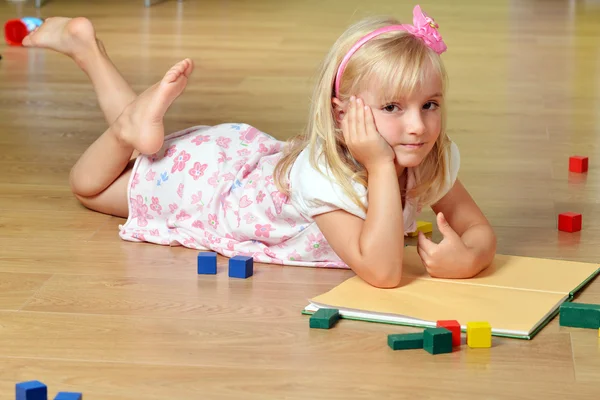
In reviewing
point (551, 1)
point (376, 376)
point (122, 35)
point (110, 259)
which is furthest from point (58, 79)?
point (551, 1)

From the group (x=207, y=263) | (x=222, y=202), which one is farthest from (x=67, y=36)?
(x=207, y=263)

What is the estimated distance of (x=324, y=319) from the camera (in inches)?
56.6

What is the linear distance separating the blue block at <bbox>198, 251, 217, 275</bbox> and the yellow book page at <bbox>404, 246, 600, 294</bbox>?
33 cm

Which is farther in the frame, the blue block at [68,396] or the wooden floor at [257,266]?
the wooden floor at [257,266]

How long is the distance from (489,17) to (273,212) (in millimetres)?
4000

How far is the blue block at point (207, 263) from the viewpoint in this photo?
1.68m

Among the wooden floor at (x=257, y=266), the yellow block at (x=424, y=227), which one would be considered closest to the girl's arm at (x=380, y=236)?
the wooden floor at (x=257, y=266)

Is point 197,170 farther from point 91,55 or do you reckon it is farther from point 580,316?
point 580,316

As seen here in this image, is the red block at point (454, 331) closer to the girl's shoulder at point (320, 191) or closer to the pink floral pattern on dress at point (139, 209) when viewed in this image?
the girl's shoulder at point (320, 191)

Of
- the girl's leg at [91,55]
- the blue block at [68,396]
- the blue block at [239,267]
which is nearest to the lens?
the blue block at [68,396]

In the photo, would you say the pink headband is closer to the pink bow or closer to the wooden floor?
the pink bow

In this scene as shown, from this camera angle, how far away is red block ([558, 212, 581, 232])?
193 centimetres

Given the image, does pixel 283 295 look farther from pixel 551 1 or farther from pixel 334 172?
pixel 551 1

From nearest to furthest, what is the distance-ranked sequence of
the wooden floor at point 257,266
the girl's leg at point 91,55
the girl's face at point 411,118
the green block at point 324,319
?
the wooden floor at point 257,266 → the green block at point 324,319 → the girl's face at point 411,118 → the girl's leg at point 91,55
